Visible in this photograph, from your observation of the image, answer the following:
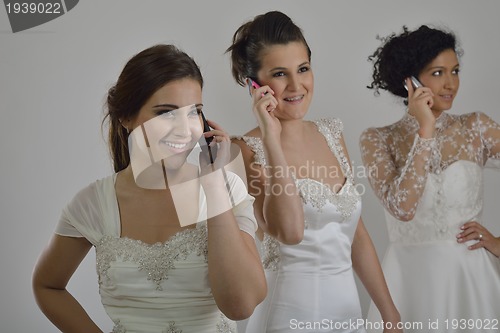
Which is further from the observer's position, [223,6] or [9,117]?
[223,6]

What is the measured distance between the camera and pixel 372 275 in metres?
2.13

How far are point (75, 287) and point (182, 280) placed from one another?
3.91 feet

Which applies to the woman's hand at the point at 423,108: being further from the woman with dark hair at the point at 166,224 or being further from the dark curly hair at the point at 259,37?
the woman with dark hair at the point at 166,224

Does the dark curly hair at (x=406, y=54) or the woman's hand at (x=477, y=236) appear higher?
the dark curly hair at (x=406, y=54)

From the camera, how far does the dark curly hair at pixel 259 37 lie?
79.5 inches

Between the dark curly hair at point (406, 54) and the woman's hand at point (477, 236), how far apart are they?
0.57 meters

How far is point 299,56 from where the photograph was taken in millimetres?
2023

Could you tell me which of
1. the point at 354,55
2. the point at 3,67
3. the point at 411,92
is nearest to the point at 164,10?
the point at 3,67

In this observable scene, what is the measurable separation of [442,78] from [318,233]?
2.71ft

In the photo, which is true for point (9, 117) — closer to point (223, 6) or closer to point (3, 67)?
point (3, 67)

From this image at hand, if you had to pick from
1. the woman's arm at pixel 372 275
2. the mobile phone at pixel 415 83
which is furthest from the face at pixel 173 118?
the mobile phone at pixel 415 83

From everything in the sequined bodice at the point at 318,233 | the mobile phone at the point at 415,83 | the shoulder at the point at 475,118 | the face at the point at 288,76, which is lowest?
the sequined bodice at the point at 318,233

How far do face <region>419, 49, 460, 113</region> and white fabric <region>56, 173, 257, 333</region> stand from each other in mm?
1120

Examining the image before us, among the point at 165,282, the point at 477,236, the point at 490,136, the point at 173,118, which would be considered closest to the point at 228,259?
the point at 165,282
